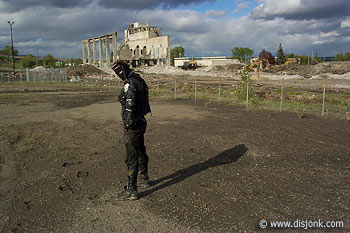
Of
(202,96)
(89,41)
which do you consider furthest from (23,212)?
(89,41)

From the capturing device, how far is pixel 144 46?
212ft

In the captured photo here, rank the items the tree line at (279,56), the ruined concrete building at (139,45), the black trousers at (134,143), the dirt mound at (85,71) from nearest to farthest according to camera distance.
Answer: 1. the black trousers at (134,143)
2. the dirt mound at (85,71)
3. the ruined concrete building at (139,45)
4. the tree line at (279,56)

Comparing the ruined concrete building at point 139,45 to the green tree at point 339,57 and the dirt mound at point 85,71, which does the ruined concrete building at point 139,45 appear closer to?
the dirt mound at point 85,71

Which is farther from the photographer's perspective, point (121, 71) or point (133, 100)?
A: point (121, 71)

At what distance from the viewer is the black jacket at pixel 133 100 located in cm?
469

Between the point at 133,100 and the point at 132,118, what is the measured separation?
29 centimetres

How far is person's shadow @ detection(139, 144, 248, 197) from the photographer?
17.8 ft

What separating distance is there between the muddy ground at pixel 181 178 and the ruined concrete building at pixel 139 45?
5011 centimetres

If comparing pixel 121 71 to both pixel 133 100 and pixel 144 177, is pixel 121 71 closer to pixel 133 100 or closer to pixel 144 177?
pixel 133 100

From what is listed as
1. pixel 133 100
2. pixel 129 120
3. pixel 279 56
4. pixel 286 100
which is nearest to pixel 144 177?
pixel 129 120

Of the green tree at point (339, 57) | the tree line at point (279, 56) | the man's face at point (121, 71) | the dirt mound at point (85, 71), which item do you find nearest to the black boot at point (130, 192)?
the man's face at point (121, 71)

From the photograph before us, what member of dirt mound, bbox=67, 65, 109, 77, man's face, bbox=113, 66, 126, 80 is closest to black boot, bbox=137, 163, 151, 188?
man's face, bbox=113, 66, 126, 80

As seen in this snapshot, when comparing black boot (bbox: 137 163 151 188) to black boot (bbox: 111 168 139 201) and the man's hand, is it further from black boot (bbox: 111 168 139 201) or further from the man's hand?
the man's hand

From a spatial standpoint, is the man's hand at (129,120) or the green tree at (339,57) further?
the green tree at (339,57)
